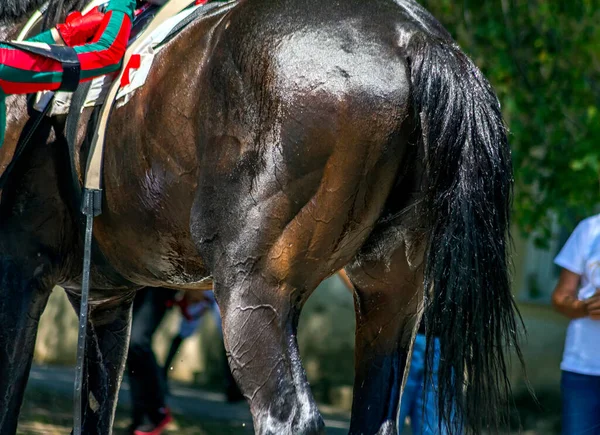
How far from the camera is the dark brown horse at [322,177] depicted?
122 inches

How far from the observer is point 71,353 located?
10.4 meters

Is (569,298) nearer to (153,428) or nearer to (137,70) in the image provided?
(137,70)

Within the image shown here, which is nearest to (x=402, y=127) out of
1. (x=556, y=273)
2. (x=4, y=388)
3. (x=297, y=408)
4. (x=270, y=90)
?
(x=270, y=90)

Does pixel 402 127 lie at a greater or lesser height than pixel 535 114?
lesser

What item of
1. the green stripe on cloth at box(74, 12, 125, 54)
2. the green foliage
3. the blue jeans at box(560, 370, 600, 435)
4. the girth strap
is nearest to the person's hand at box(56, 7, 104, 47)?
the green stripe on cloth at box(74, 12, 125, 54)

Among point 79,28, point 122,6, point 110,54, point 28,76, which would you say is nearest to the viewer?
point 28,76

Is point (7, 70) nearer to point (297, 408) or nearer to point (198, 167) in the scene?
point (198, 167)

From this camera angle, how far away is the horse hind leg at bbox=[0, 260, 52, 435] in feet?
12.6

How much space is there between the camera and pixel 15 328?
12.7 feet

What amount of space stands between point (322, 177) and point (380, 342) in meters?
0.81

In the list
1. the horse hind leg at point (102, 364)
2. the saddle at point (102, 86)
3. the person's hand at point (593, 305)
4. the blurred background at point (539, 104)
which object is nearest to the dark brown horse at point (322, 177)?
the saddle at point (102, 86)

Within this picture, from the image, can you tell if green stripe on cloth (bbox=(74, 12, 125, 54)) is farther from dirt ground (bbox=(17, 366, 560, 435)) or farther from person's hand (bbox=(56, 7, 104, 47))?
dirt ground (bbox=(17, 366, 560, 435))

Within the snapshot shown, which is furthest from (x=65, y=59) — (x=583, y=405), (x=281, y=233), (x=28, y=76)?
(x=583, y=405)

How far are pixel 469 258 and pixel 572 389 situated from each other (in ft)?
6.98
